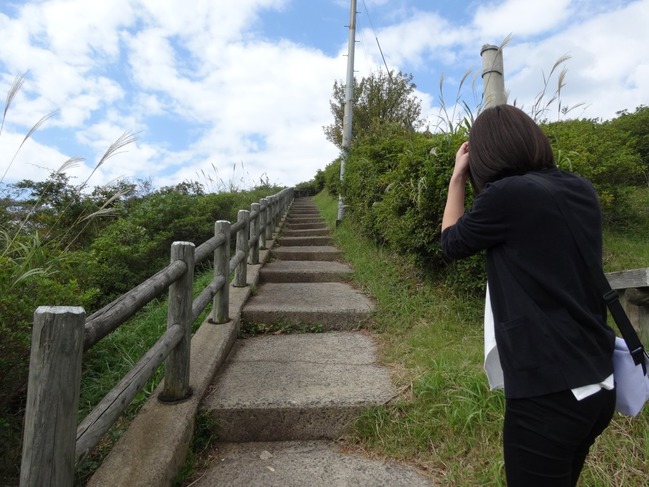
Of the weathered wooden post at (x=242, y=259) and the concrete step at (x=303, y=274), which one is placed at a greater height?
the weathered wooden post at (x=242, y=259)

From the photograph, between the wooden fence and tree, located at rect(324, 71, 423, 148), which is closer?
the wooden fence

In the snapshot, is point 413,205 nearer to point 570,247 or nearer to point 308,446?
point 308,446

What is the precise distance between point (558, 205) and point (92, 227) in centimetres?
708

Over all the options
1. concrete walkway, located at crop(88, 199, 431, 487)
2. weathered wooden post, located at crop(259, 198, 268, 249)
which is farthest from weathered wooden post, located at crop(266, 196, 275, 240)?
concrete walkway, located at crop(88, 199, 431, 487)

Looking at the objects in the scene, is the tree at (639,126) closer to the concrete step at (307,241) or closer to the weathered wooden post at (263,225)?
the concrete step at (307,241)

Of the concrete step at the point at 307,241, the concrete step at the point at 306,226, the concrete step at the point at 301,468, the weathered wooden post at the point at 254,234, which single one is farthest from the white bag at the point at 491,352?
the concrete step at the point at 306,226

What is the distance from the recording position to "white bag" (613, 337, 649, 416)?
123cm

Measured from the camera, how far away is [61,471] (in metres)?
1.29

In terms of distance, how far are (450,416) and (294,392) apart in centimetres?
93

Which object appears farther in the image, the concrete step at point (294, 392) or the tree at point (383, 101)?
the tree at point (383, 101)

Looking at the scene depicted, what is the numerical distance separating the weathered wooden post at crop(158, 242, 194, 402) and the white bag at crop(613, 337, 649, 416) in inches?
79.4

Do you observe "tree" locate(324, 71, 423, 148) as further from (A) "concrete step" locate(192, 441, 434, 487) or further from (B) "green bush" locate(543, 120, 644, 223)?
(A) "concrete step" locate(192, 441, 434, 487)

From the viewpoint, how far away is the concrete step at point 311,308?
3887 millimetres

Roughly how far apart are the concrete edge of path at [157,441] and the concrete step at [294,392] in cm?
14
